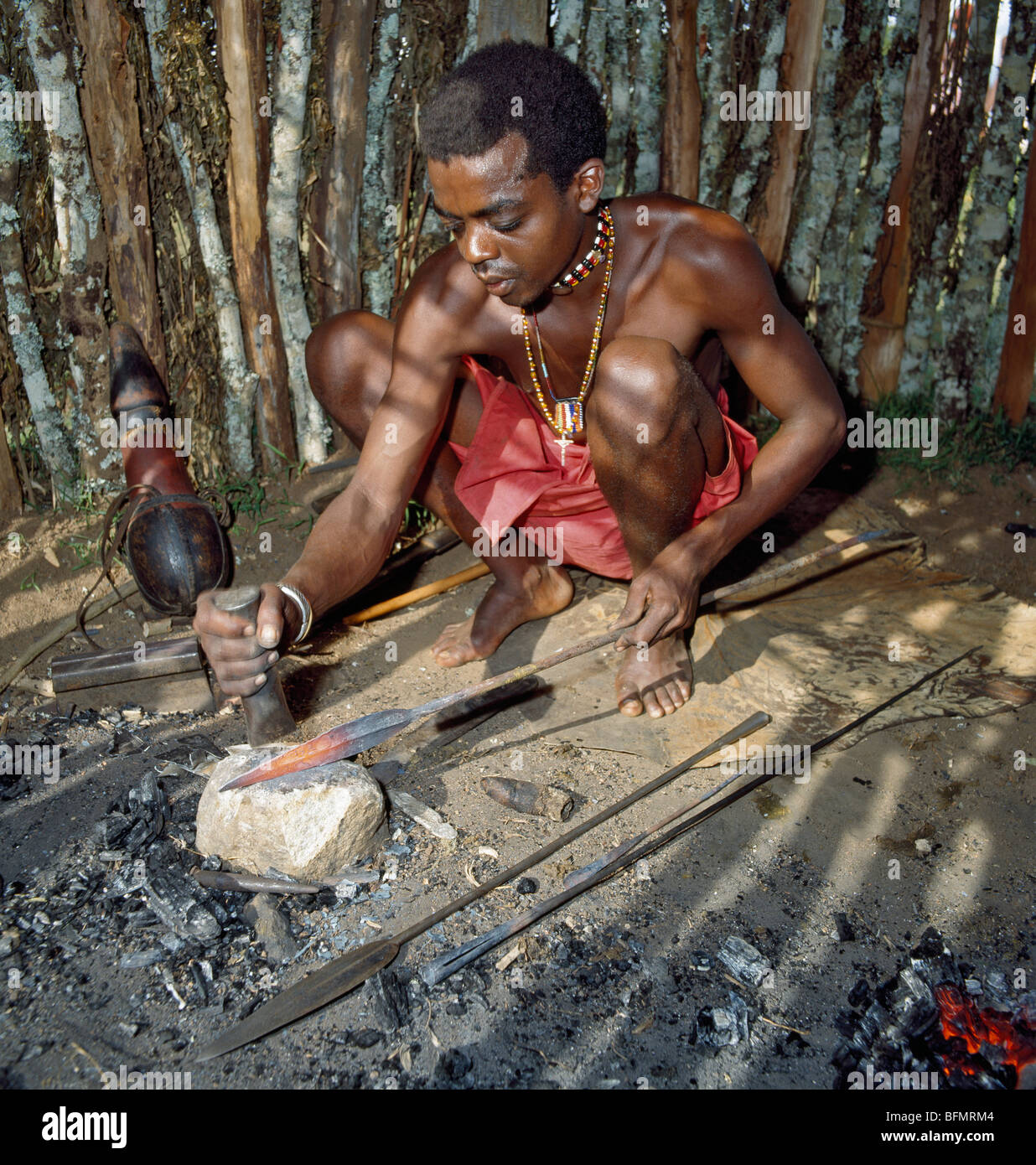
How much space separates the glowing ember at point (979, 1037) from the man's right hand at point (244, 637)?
164cm

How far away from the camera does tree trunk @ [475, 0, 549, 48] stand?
3355 millimetres

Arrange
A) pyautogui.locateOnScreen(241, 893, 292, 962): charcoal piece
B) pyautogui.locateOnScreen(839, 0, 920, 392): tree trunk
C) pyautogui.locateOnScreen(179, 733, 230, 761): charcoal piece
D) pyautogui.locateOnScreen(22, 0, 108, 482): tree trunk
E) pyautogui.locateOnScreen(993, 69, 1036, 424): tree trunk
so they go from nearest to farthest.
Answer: pyautogui.locateOnScreen(241, 893, 292, 962): charcoal piece, pyautogui.locateOnScreen(179, 733, 230, 761): charcoal piece, pyautogui.locateOnScreen(22, 0, 108, 482): tree trunk, pyautogui.locateOnScreen(839, 0, 920, 392): tree trunk, pyautogui.locateOnScreen(993, 69, 1036, 424): tree trunk

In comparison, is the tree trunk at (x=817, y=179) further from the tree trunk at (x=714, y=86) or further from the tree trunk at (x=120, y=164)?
the tree trunk at (x=120, y=164)

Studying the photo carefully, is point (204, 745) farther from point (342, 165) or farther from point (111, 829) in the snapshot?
point (342, 165)

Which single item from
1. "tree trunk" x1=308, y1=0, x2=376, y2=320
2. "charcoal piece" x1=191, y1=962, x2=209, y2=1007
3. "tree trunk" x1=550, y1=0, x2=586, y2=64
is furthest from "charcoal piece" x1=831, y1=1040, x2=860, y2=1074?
"tree trunk" x1=550, y1=0, x2=586, y2=64

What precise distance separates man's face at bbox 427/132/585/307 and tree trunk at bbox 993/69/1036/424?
9.02 ft

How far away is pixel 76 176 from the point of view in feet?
10.5

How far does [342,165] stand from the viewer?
347 centimetres

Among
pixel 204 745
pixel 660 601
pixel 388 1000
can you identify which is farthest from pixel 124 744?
pixel 660 601

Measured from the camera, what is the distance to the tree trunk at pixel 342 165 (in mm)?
3271

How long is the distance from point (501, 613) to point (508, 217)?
4.41 ft

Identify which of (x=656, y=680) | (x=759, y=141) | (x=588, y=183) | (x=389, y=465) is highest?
(x=759, y=141)

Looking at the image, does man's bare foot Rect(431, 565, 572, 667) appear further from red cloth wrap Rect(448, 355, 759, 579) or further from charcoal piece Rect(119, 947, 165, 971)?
charcoal piece Rect(119, 947, 165, 971)
